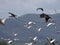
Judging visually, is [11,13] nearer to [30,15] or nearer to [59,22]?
[59,22]

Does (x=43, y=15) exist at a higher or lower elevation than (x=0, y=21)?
higher

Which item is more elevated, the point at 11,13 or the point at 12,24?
the point at 12,24

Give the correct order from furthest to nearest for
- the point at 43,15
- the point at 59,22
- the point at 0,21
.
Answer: the point at 59,22
the point at 43,15
the point at 0,21

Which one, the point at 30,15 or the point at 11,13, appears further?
the point at 30,15

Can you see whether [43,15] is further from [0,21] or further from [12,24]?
[12,24]

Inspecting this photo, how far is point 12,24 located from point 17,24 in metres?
9.63

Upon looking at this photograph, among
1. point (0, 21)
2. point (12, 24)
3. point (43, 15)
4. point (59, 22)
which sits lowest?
point (0, 21)

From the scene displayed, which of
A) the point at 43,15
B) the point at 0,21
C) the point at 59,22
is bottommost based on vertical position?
the point at 0,21

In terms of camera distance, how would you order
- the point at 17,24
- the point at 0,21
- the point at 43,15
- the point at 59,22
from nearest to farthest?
the point at 0,21, the point at 43,15, the point at 59,22, the point at 17,24

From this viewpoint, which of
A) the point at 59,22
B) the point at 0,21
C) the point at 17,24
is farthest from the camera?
the point at 17,24

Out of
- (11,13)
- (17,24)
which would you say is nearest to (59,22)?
(17,24)

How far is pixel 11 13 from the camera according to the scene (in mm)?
18281

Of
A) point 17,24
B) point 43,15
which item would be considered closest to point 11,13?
point 43,15

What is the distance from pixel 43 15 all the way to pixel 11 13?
1.57 meters
